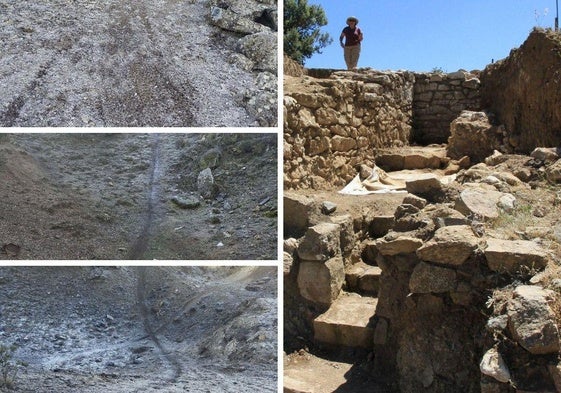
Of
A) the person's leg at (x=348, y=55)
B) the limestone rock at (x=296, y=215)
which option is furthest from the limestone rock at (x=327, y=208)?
the person's leg at (x=348, y=55)

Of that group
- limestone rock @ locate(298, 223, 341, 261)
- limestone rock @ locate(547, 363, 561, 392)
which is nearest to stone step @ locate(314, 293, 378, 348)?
limestone rock @ locate(298, 223, 341, 261)

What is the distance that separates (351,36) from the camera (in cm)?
1010

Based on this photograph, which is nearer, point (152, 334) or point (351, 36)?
point (152, 334)

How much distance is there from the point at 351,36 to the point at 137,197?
8.85 metres

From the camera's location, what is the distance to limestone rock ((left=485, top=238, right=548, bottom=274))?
3389 millimetres

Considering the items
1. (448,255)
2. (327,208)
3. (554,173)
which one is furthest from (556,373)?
(327,208)

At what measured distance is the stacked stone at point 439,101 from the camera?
11312mm

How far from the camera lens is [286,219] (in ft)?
18.7

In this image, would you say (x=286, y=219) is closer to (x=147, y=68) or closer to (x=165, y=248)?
(x=147, y=68)

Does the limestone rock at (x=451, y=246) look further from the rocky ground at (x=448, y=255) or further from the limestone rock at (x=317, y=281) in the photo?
the limestone rock at (x=317, y=281)

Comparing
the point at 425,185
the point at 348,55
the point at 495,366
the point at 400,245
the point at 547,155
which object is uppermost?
the point at 348,55

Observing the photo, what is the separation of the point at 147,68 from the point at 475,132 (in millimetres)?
7795

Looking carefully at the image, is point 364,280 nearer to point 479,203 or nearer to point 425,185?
point 425,185

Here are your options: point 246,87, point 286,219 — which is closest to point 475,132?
point 286,219
